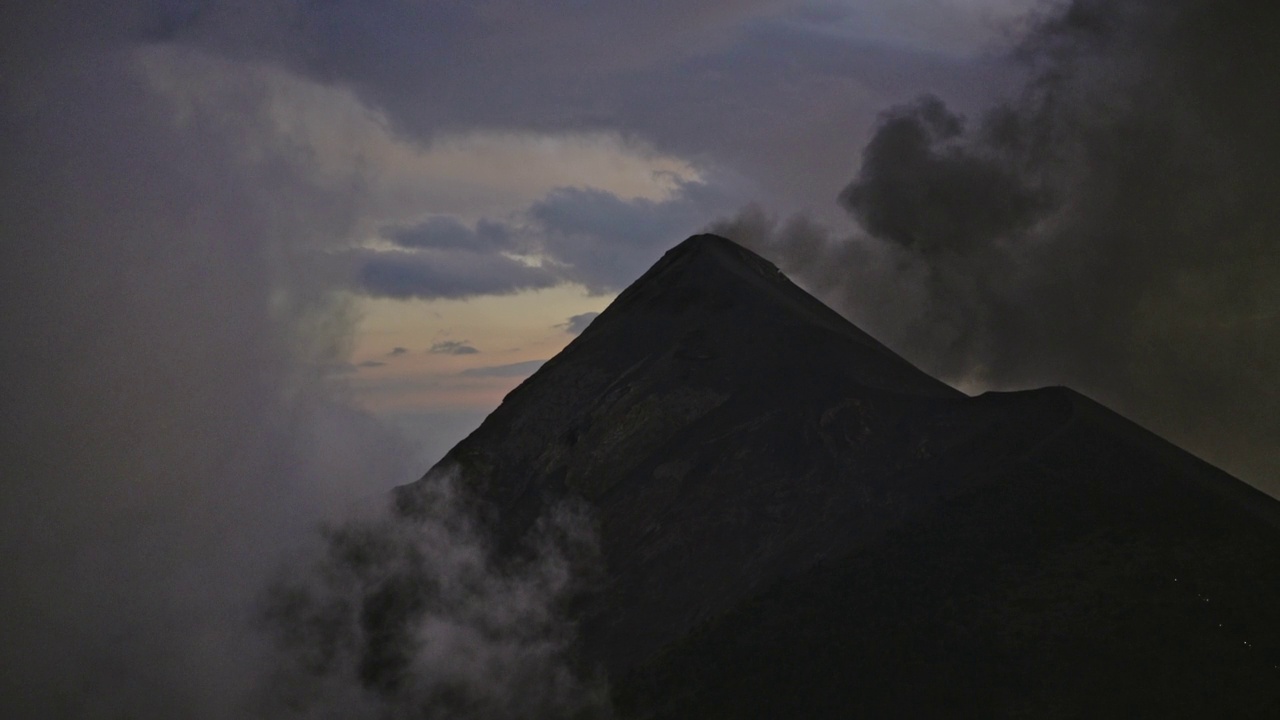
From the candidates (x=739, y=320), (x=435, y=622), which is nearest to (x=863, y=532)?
(x=739, y=320)

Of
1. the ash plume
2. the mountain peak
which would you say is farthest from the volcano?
the ash plume

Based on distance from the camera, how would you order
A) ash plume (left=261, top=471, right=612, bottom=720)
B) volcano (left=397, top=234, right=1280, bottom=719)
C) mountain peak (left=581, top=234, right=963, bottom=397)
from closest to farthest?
volcano (left=397, top=234, right=1280, bottom=719) < ash plume (left=261, top=471, right=612, bottom=720) < mountain peak (left=581, top=234, right=963, bottom=397)

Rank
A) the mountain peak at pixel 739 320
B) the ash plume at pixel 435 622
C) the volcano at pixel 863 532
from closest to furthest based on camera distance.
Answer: the volcano at pixel 863 532 < the ash plume at pixel 435 622 < the mountain peak at pixel 739 320

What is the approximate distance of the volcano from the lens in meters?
43.3

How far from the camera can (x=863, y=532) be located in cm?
5344

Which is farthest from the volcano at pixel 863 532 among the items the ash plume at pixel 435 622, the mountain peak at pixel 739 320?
the ash plume at pixel 435 622

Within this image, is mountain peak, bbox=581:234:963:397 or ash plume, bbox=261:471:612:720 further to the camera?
mountain peak, bbox=581:234:963:397

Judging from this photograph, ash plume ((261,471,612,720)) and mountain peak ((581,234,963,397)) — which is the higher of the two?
mountain peak ((581,234,963,397))

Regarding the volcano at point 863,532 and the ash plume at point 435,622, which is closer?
the volcano at point 863,532

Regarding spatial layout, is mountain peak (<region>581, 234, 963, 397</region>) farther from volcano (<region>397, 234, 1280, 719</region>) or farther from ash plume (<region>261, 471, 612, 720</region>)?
ash plume (<region>261, 471, 612, 720</region>)

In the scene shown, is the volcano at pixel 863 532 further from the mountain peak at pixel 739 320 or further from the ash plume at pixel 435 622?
the ash plume at pixel 435 622

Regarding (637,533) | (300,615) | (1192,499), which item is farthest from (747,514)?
(300,615)

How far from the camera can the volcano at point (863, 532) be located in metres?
43.3

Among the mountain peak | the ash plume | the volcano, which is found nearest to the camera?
the volcano
